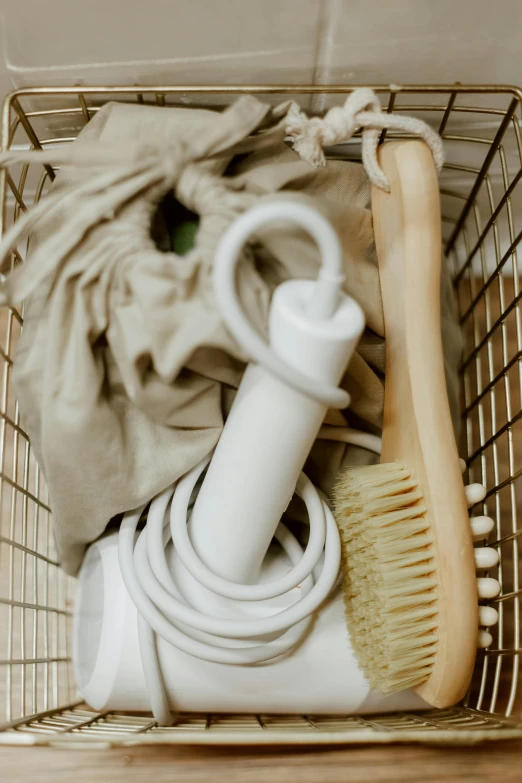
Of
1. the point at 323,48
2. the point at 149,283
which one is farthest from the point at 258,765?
the point at 323,48

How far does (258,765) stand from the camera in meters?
0.48

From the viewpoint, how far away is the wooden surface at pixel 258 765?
19.0 inches

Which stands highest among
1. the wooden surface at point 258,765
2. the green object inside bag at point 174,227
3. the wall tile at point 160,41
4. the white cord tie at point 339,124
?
the wall tile at point 160,41

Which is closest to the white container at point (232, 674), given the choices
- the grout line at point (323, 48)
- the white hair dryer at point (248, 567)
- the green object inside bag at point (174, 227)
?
the white hair dryer at point (248, 567)

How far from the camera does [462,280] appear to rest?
625 millimetres

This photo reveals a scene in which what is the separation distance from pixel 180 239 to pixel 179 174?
0.04 m

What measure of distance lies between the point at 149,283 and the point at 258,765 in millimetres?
379

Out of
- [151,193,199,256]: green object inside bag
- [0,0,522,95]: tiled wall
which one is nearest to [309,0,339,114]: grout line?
[0,0,522,95]: tiled wall

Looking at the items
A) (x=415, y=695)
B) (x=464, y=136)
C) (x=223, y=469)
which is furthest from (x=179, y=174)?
(x=415, y=695)

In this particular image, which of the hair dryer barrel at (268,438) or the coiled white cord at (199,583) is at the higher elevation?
the hair dryer barrel at (268,438)

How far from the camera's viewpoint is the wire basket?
40 centimetres

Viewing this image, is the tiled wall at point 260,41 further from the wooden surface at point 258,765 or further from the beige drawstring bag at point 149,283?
the wooden surface at point 258,765

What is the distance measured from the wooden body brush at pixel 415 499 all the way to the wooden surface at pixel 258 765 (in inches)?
5.4

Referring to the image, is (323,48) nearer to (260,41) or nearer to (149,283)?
(260,41)
